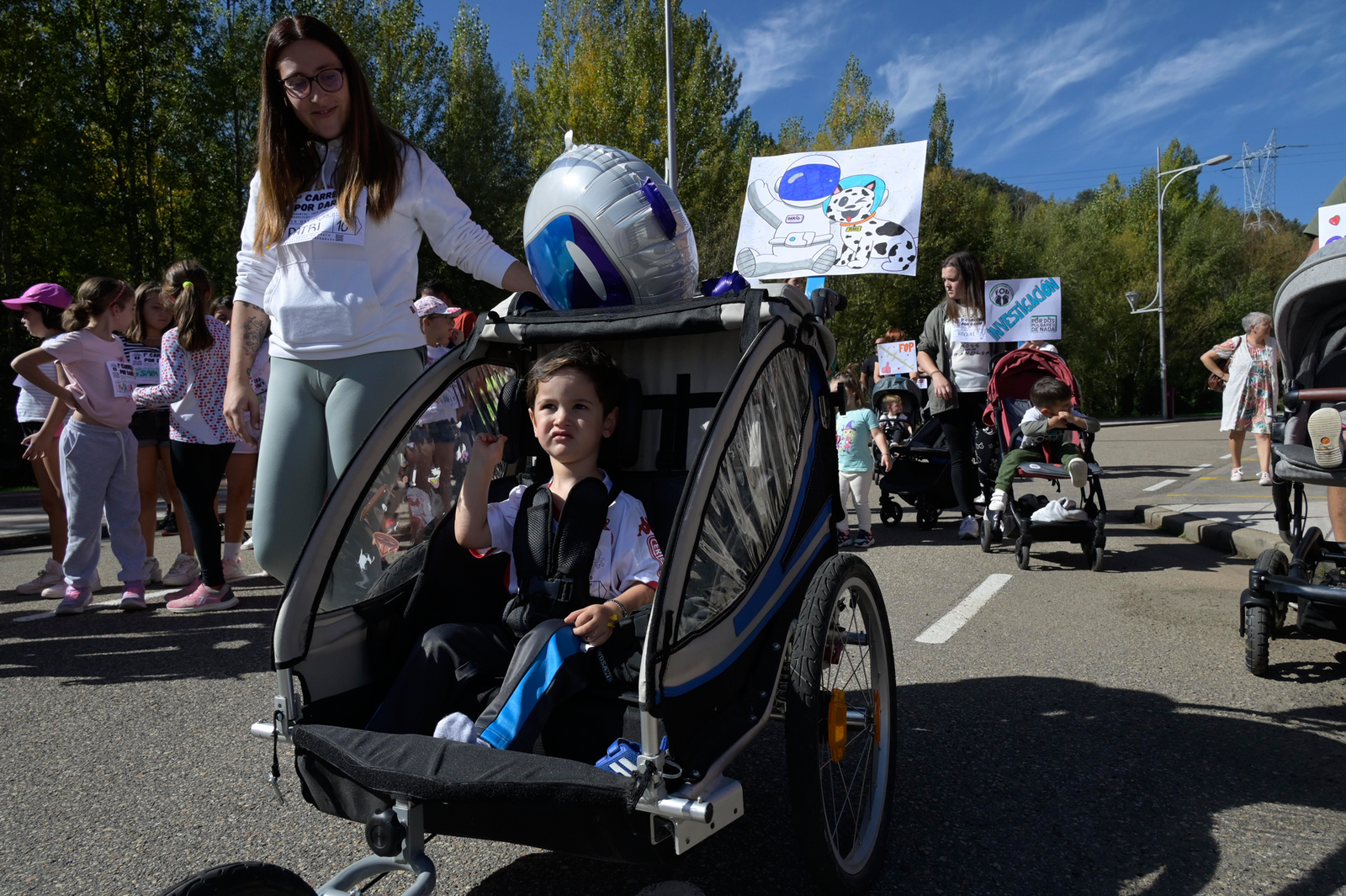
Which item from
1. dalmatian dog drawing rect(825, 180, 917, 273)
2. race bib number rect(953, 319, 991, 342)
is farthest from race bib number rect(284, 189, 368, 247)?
dalmatian dog drawing rect(825, 180, 917, 273)

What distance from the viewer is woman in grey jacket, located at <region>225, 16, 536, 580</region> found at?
276 cm

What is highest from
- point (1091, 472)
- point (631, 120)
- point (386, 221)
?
point (631, 120)

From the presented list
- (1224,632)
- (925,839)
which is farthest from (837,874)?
(1224,632)

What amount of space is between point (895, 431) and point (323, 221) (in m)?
7.34

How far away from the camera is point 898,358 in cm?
1176

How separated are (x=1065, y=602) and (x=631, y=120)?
2119 centimetres

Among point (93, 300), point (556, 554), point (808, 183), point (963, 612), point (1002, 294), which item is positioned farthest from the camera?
point (1002, 294)

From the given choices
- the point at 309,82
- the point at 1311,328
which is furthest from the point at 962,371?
the point at 309,82

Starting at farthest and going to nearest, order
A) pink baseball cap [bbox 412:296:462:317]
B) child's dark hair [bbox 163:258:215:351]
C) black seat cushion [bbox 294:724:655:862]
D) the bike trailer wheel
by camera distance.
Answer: pink baseball cap [bbox 412:296:462:317], child's dark hair [bbox 163:258:215:351], the bike trailer wheel, black seat cushion [bbox 294:724:655:862]

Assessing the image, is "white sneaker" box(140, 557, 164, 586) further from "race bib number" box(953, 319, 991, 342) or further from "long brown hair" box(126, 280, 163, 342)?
"race bib number" box(953, 319, 991, 342)

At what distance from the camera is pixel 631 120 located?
2419 cm

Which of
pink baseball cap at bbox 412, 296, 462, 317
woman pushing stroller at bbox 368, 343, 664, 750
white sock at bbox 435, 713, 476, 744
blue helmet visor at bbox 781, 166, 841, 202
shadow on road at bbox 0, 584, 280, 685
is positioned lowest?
shadow on road at bbox 0, 584, 280, 685

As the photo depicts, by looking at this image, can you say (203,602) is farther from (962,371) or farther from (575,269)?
(962,371)

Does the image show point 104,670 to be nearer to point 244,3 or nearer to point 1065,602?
point 1065,602
